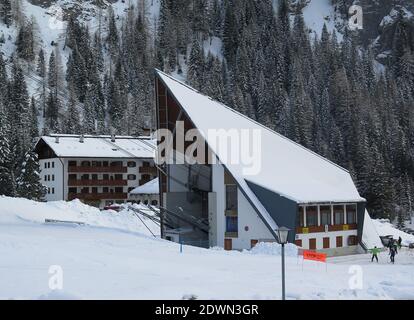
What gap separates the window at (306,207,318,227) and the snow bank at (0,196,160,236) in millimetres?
14846

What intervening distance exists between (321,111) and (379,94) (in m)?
24.7

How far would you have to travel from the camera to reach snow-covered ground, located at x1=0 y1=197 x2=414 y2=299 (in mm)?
15680

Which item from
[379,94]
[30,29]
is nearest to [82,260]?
[379,94]

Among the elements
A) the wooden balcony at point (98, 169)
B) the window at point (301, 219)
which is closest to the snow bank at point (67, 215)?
the window at point (301, 219)

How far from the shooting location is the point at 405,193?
89.1 metres

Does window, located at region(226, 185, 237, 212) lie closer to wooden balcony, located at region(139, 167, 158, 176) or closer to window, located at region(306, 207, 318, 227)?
window, located at region(306, 207, 318, 227)

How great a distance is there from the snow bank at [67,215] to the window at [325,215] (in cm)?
1549

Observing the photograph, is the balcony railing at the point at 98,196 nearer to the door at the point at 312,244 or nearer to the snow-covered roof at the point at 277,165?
the snow-covered roof at the point at 277,165

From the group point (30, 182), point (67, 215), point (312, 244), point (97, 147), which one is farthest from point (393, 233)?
point (97, 147)

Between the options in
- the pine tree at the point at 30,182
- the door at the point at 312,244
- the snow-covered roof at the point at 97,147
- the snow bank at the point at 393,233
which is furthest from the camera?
the snow-covered roof at the point at 97,147

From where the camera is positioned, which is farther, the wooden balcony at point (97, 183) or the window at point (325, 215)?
the wooden balcony at point (97, 183)

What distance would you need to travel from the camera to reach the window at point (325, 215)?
3647cm
